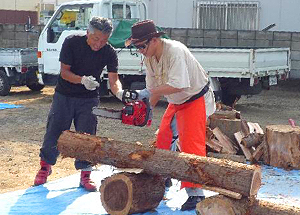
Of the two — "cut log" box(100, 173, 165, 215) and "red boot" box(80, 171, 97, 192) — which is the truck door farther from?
"cut log" box(100, 173, 165, 215)

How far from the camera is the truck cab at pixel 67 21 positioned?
461 inches

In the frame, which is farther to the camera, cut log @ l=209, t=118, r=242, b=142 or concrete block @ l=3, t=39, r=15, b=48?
concrete block @ l=3, t=39, r=15, b=48

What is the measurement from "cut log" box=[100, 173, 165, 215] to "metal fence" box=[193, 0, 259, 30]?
37.5ft

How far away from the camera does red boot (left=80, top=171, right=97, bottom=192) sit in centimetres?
566

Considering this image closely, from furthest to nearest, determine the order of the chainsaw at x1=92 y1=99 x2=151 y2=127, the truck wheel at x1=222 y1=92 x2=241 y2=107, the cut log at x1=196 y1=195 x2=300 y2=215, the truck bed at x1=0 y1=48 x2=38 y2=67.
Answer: the truck bed at x1=0 y1=48 x2=38 y2=67
the truck wheel at x1=222 y1=92 x2=241 y2=107
the chainsaw at x1=92 y1=99 x2=151 y2=127
the cut log at x1=196 y1=195 x2=300 y2=215

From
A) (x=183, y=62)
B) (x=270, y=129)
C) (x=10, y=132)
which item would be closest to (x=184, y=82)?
(x=183, y=62)

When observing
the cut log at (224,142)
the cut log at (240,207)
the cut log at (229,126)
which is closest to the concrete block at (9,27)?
the cut log at (229,126)

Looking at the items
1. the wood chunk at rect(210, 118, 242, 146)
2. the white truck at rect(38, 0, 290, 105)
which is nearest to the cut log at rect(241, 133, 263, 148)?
the wood chunk at rect(210, 118, 242, 146)

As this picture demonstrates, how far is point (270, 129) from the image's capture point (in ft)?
22.4

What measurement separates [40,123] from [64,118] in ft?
14.0

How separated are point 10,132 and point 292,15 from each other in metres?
9.31

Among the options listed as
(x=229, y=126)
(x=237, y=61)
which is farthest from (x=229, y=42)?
(x=229, y=126)

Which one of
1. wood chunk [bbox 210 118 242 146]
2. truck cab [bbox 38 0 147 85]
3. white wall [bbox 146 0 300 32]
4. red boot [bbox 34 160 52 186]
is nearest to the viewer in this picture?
red boot [bbox 34 160 52 186]

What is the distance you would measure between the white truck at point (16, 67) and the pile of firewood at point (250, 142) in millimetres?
6533
